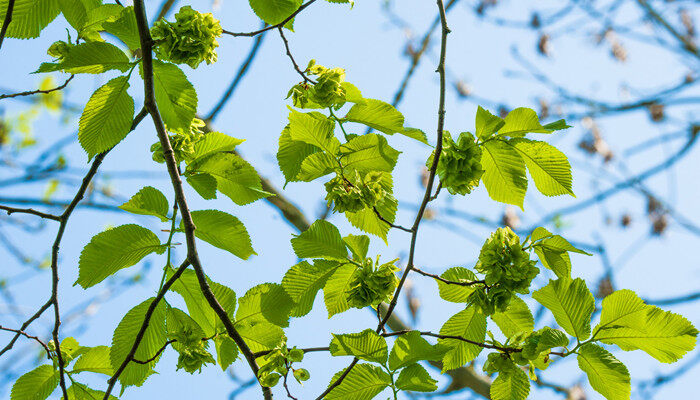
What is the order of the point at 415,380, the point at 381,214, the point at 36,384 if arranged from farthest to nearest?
the point at 36,384 → the point at 381,214 → the point at 415,380

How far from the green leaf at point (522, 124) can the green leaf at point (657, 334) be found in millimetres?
499

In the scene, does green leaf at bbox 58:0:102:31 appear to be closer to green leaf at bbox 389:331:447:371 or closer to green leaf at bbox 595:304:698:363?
green leaf at bbox 389:331:447:371

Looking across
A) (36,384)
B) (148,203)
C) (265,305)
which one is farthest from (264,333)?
(36,384)

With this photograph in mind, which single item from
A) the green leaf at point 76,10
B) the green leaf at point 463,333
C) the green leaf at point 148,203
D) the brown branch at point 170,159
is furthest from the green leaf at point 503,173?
the green leaf at point 76,10

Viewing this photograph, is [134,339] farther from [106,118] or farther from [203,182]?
[106,118]

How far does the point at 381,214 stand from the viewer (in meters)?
1.45

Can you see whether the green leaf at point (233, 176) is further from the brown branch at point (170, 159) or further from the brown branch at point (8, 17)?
the brown branch at point (8, 17)

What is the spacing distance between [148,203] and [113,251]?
151 mm

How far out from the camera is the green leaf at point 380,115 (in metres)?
1.32

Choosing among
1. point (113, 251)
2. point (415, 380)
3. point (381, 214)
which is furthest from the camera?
point (381, 214)

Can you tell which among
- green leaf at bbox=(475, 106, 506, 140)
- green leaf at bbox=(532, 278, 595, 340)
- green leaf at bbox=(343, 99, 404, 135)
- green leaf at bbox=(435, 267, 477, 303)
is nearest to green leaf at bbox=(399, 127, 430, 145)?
green leaf at bbox=(343, 99, 404, 135)

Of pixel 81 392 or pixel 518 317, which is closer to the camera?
pixel 518 317

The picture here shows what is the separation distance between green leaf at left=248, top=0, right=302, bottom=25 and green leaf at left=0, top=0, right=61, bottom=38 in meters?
0.54

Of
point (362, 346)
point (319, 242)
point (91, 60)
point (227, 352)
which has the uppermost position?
point (91, 60)
